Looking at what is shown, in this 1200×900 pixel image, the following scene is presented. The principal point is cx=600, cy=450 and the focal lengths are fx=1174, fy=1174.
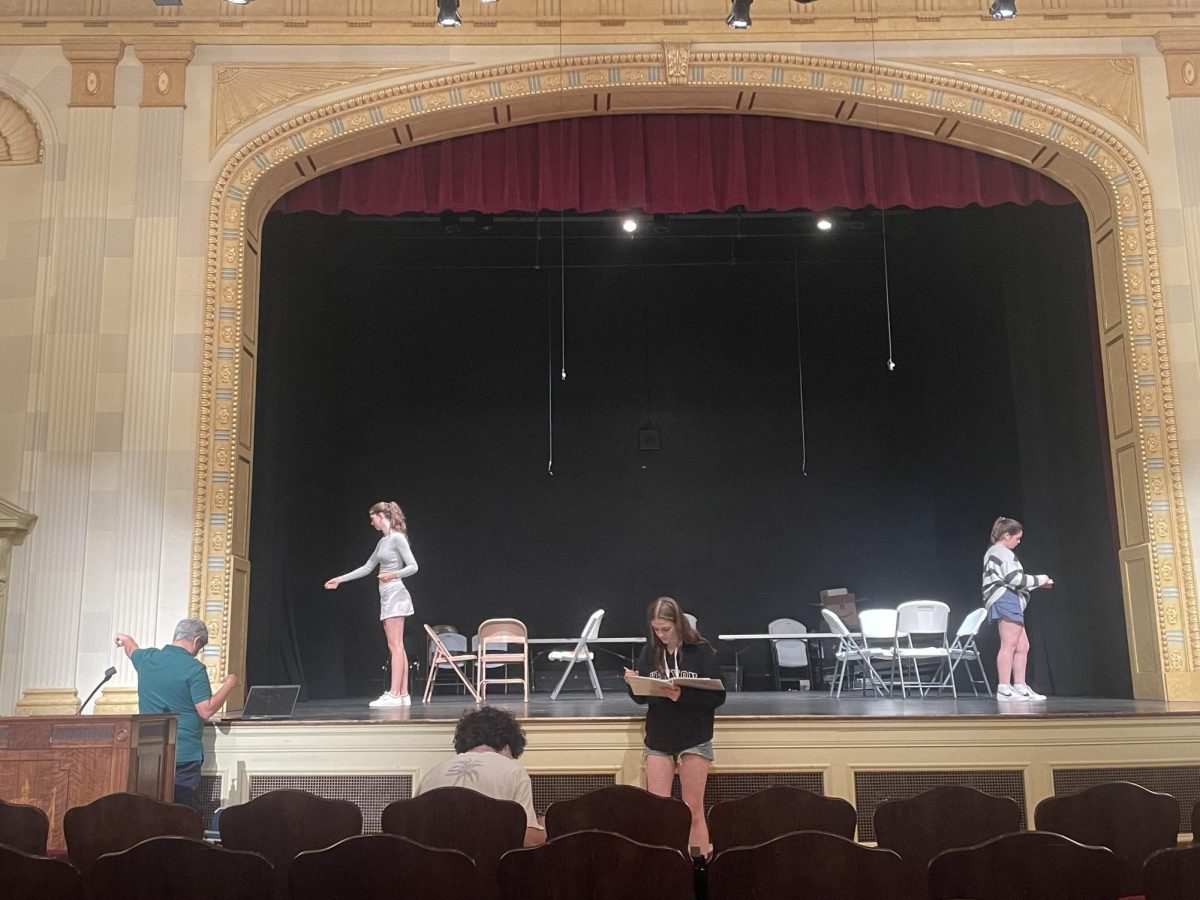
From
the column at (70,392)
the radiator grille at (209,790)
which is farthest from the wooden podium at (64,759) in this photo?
the column at (70,392)

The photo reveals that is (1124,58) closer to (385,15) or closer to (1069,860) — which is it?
(385,15)

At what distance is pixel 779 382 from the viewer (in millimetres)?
12750

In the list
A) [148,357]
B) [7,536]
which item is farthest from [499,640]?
[7,536]

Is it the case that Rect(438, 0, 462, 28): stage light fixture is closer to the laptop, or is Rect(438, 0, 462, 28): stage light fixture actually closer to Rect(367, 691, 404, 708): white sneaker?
the laptop

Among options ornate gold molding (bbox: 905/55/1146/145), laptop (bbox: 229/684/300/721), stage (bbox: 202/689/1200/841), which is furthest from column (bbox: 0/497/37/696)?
ornate gold molding (bbox: 905/55/1146/145)

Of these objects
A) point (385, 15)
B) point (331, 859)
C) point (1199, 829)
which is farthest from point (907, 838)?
point (385, 15)

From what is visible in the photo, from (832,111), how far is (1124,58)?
2104 mm

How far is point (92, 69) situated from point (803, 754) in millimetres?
6637

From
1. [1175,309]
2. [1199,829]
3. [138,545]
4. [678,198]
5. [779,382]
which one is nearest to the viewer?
[1199,829]

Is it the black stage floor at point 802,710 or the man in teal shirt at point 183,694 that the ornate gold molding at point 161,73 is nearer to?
the man in teal shirt at point 183,694

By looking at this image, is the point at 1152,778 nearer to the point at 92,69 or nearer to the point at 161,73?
the point at 161,73

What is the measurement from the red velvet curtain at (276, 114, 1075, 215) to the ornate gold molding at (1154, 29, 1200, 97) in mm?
1039

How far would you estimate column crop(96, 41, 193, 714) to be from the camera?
7520mm

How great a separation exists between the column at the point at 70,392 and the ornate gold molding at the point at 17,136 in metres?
0.33
